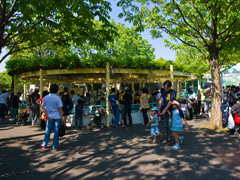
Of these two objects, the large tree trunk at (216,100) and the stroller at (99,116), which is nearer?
the large tree trunk at (216,100)

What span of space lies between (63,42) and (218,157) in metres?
6.41

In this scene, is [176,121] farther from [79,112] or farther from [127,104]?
[79,112]

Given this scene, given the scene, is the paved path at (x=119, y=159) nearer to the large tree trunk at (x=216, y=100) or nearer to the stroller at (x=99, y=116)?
the large tree trunk at (x=216, y=100)

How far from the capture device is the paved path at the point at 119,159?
428 cm

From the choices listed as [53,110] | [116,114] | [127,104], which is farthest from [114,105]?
[53,110]

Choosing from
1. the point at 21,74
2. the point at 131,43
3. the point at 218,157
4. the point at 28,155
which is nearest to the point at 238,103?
the point at 218,157

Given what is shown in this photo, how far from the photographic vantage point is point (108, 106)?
10.4 metres

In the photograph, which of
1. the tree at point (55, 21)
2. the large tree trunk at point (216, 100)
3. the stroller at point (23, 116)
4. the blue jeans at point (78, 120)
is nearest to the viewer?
the tree at point (55, 21)

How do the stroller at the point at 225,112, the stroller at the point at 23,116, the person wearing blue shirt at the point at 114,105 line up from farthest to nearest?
the stroller at the point at 23,116 < the person wearing blue shirt at the point at 114,105 < the stroller at the point at 225,112

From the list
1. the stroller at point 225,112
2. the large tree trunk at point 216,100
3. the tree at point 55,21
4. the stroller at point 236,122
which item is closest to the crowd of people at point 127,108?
the stroller at point 225,112

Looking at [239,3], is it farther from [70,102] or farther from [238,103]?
[70,102]

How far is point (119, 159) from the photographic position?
17.3 ft

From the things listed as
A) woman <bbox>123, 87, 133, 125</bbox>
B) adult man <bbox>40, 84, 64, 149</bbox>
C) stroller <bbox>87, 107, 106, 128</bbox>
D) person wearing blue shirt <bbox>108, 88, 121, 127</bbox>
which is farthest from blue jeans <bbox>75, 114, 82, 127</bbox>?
adult man <bbox>40, 84, 64, 149</bbox>

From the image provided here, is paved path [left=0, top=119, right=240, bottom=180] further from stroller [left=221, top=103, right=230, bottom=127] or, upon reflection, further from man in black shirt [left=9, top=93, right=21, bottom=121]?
man in black shirt [left=9, top=93, right=21, bottom=121]
